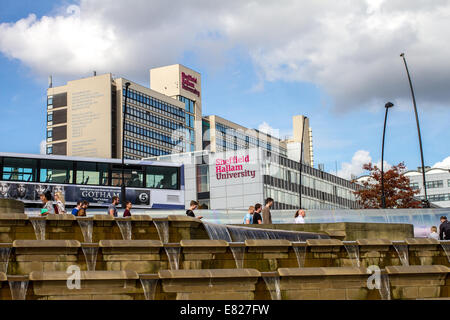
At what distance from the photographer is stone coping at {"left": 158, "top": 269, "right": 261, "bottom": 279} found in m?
12.1

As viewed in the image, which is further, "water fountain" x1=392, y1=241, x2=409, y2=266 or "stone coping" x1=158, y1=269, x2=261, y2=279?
"water fountain" x1=392, y1=241, x2=409, y2=266

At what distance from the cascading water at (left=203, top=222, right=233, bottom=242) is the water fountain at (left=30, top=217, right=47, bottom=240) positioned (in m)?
4.18

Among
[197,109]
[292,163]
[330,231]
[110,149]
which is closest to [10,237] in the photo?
[330,231]

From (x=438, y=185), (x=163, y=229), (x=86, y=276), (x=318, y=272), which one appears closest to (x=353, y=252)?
(x=318, y=272)

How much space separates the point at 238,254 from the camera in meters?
14.6

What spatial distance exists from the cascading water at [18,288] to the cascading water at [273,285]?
4.51 metres

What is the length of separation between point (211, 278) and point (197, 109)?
503 feet

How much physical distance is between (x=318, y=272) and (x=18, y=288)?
577 centimetres

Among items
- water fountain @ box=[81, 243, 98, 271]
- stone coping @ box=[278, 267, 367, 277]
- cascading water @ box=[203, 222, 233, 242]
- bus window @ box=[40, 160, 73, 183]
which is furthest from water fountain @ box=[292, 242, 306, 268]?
bus window @ box=[40, 160, 73, 183]

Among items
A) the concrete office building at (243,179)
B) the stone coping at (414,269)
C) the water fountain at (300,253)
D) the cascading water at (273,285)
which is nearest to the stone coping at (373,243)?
the water fountain at (300,253)

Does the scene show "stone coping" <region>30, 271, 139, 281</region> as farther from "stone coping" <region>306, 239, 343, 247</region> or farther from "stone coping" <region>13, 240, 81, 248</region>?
"stone coping" <region>306, 239, 343, 247</region>

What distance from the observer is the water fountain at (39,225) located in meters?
15.3

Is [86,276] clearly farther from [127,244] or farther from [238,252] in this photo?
[238,252]
